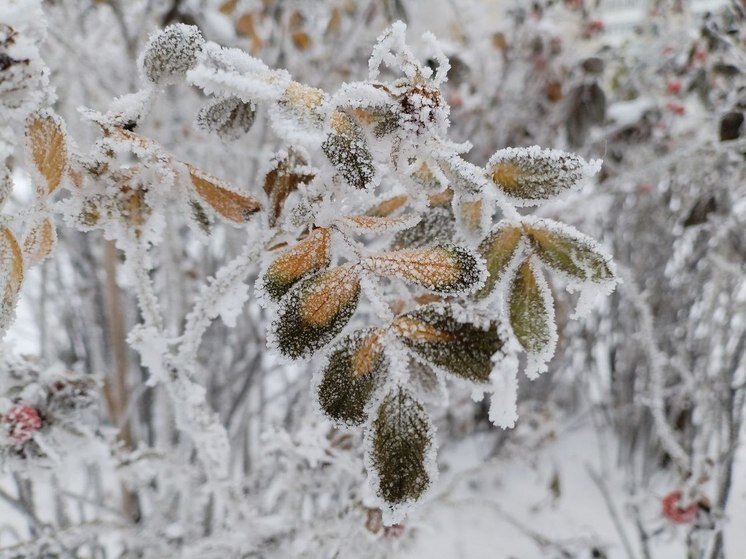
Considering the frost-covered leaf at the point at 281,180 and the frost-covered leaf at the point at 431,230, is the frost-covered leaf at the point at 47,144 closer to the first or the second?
the frost-covered leaf at the point at 281,180

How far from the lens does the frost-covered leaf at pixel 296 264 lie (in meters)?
0.35

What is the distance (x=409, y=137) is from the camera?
13.8 inches

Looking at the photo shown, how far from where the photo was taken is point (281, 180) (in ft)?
1.34

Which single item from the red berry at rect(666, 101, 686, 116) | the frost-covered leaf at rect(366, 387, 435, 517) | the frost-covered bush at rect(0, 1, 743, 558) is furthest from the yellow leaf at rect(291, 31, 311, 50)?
the frost-covered leaf at rect(366, 387, 435, 517)

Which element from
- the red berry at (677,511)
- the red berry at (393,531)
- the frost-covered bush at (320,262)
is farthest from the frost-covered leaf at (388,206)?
the red berry at (677,511)

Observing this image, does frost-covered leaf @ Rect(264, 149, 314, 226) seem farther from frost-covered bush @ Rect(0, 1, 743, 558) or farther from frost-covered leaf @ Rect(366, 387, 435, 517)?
frost-covered leaf @ Rect(366, 387, 435, 517)

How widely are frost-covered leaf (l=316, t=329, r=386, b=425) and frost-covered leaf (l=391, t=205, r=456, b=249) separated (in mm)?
135

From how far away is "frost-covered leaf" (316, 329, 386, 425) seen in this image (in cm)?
34

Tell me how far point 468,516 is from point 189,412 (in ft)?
5.21

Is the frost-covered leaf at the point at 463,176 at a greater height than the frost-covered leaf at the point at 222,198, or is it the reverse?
the frost-covered leaf at the point at 222,198

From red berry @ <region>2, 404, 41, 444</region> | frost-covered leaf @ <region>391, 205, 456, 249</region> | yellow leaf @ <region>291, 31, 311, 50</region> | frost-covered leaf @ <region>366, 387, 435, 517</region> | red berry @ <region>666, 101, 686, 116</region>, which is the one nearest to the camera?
frost-covered leaf @ <region>366, 387, 435, 517</region>

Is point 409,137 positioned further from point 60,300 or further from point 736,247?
point 60,300

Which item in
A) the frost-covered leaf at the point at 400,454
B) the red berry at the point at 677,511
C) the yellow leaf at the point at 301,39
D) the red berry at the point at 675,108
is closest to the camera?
the frost-covered leaf at the point at 400,454

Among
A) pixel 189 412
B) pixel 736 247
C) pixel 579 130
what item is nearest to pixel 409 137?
pixel 189 412
